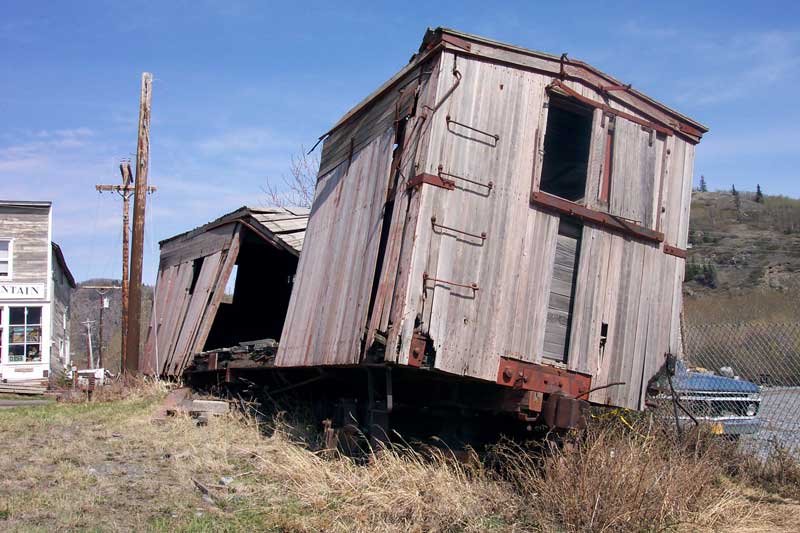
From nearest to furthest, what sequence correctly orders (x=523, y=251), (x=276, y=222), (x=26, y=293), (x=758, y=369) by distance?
(x=523, y=251) → (x=758, y=369) → (x=276, y=222) → (x=26, y=293)

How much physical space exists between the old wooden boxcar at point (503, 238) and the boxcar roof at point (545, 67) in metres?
0.02

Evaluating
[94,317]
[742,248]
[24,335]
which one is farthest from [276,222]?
[94,317]

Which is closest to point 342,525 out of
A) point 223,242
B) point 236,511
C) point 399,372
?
point 236,511

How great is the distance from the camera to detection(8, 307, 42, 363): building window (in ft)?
92.3

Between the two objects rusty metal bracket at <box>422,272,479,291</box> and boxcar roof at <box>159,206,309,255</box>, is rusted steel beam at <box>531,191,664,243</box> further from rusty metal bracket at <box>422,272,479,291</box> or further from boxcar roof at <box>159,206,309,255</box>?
boxcar roof at <box>159,206,309,255</box>

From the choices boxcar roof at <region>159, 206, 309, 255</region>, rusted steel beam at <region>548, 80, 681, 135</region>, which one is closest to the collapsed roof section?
boxcar roof at <region>159, 206, 309, 255</region>

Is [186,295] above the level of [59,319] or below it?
above

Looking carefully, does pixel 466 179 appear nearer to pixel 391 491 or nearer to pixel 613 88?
pixel 613 88

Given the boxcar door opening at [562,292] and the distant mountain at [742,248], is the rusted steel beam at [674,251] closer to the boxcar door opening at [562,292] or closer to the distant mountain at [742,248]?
the boxcar door opening at [562,292]

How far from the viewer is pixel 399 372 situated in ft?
30.1

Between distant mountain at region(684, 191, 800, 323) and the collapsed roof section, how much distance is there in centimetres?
1523

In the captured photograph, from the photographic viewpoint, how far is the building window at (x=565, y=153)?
11.3 metres

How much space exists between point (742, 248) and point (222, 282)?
45.2 m

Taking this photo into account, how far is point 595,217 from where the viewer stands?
932 cm
